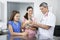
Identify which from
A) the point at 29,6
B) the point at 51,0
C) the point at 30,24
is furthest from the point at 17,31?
the point at 51,0

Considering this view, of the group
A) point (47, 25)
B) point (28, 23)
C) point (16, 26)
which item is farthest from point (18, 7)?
point (47, 25)

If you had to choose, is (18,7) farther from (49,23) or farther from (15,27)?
(49,23)

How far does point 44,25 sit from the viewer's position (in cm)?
241

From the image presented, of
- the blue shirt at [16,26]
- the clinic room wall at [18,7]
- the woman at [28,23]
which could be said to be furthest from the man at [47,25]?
the clinic room wall at [18,7]

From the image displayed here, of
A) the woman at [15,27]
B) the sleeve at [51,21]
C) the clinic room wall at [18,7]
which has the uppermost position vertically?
the clinic room wall at [18,7]

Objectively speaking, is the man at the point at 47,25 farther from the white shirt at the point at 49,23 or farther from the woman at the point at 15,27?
the woman at the point at 15,27

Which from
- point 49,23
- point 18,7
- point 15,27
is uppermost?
point 18,7

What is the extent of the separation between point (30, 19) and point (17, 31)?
0.41 m

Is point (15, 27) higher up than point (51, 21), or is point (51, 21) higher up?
point (51, 21)

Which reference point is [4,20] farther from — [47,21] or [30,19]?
[47,21]

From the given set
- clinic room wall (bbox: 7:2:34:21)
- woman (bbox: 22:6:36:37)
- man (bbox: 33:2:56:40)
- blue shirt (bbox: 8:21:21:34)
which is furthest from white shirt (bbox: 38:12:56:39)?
clinic room wall (bbox: 7:2:34:21)

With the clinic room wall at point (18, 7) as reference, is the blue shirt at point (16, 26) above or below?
below

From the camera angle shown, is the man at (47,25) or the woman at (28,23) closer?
the man at (47,25)

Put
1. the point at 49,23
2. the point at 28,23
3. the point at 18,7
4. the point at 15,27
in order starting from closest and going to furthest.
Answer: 1. the point at 49,23
2. the point at 15,27
3. the point at 28,23
4. the point at 18,7
